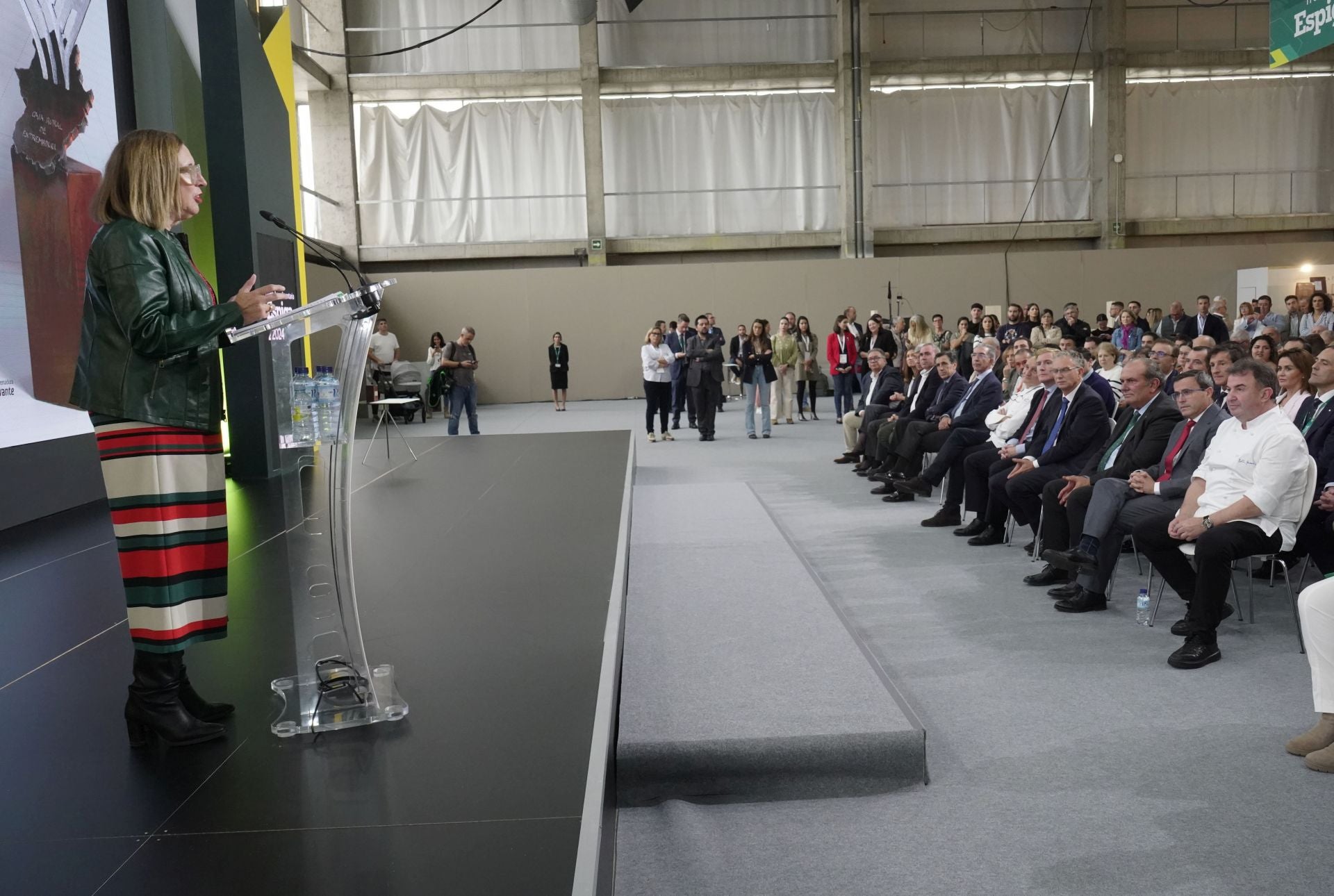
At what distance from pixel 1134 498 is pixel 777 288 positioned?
13.6 metres

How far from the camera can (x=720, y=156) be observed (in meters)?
17.6

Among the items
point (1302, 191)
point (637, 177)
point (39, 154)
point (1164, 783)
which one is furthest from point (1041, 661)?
point (1302, 191)

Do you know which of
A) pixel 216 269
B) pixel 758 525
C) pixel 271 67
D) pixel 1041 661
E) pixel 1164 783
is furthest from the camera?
pixel 271 67

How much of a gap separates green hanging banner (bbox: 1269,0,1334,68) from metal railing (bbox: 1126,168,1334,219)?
35.0 feet

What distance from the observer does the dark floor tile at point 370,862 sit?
5.86 feet

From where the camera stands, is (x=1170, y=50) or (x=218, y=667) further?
(x=1170, y=50)

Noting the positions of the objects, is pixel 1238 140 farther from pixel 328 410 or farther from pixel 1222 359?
pixel 328 410

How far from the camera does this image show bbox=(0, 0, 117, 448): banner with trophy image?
5.55 m

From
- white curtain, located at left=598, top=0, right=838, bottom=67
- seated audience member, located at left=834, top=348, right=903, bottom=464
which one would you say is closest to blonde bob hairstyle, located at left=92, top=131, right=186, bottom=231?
seated audience member, located at left=834, top=348, right=903, bottom=464

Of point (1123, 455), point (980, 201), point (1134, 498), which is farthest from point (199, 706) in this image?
point (980, 201)

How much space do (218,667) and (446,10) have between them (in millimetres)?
16104

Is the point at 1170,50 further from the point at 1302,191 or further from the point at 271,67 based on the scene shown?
the point at 271,67

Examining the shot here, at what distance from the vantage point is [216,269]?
23.8 feet

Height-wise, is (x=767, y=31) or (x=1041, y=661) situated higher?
(x=767, y=31)
